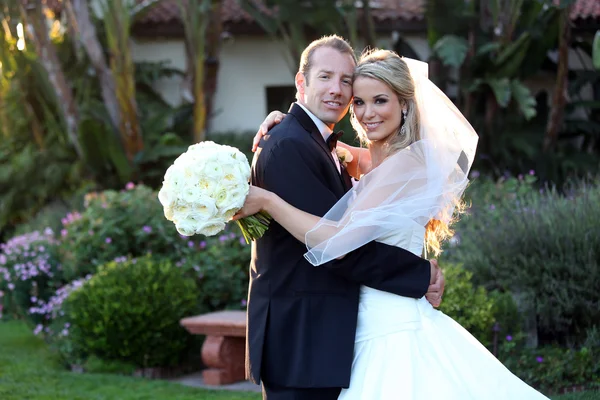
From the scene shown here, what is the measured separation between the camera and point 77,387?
6926mm

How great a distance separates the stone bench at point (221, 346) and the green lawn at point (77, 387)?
Answer: 303mm

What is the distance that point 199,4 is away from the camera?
1413 cm

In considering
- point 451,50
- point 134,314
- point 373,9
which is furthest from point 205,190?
point 373,9

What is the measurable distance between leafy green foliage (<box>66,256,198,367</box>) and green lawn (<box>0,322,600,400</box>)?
318 millimetres

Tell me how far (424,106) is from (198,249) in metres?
5.79

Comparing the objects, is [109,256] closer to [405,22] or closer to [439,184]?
[439,184]

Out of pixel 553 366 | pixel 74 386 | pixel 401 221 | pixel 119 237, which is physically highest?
pixel 401 221

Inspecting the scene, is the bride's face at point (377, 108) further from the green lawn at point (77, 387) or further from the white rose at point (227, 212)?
the green lawn at point (77, 387)

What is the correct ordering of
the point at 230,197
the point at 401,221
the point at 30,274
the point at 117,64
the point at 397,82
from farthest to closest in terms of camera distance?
the point at 117,64 < the point at 30,274 < the point at 397,82 < the point at 401,221 < the point at 230,197

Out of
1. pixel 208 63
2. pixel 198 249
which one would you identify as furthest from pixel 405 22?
pixel 198 249

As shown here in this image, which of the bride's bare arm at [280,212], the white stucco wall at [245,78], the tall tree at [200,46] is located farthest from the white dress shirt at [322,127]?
the white stucco wall at [245,78]

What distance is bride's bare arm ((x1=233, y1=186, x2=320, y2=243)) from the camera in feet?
11.0

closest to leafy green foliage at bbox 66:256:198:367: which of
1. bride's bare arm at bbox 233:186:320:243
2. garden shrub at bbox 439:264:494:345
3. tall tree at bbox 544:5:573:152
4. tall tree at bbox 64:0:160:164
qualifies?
garden shrub at bbox 439:264:494:345

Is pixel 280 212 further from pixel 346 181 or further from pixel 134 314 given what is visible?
pixel 134 314
